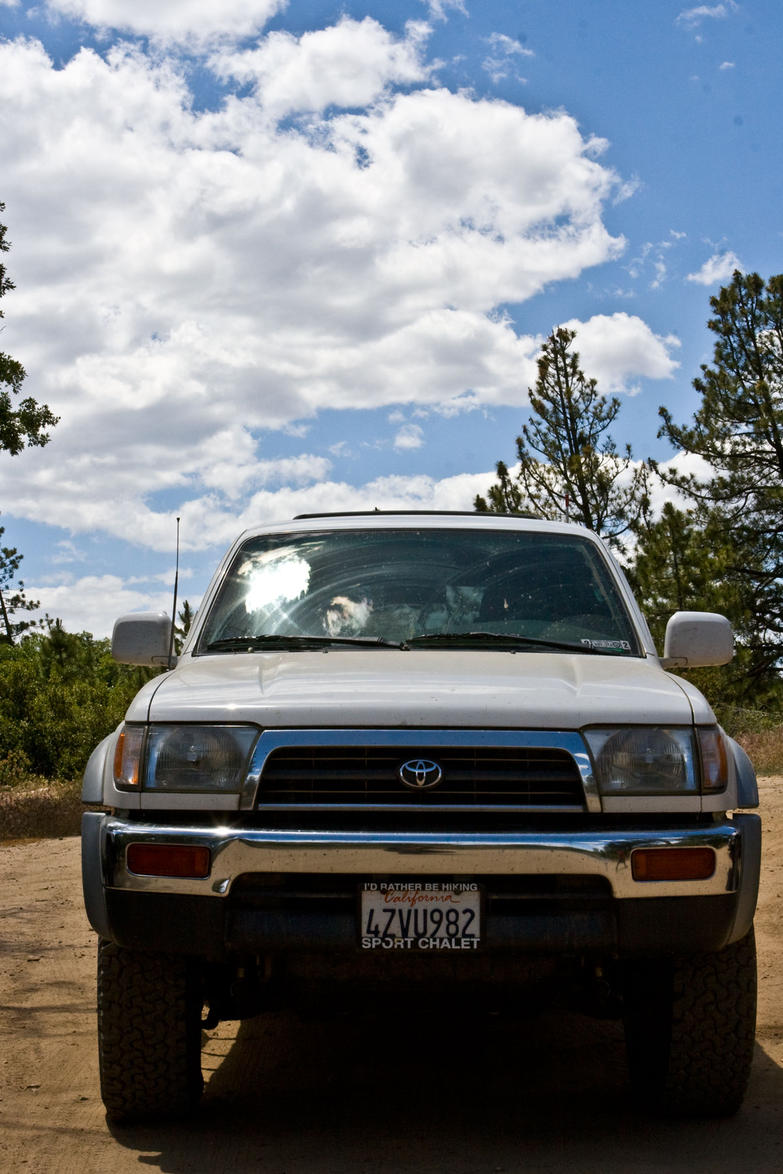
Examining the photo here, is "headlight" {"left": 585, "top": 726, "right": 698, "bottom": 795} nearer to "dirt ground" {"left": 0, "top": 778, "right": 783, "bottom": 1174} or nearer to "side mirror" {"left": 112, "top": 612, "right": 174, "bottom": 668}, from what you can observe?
"dirt ground" {"left": 0, "top": 778, "right": 783, "bottom": 1174}

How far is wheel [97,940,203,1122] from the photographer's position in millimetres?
3744

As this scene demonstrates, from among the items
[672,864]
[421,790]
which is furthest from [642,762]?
[421,790]

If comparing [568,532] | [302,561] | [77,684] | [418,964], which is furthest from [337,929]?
[77,684]

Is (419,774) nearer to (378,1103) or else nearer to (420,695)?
(420,695)

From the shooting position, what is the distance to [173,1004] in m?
3.75

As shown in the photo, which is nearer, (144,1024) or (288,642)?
(144,1024)

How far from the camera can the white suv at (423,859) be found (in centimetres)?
346

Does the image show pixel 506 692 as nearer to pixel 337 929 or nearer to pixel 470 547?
pixel 337 929

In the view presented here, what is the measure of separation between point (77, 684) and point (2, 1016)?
2295 cm

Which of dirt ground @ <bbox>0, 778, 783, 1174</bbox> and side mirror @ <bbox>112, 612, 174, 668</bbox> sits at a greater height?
side mirror @ <bbox>112, 612, 174, 668</bbox>

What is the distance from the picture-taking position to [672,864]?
3.49m

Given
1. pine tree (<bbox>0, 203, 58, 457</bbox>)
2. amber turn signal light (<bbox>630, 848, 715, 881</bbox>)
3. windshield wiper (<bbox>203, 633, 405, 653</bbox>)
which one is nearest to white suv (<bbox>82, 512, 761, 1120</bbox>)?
amber turn signal light (<bbox>630, 848, 715, 881</bbox>)

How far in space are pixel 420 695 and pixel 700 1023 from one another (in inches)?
49.1

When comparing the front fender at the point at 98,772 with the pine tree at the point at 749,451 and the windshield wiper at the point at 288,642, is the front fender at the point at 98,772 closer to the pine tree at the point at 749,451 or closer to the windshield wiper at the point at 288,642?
the windshield wiper at the point at 288,642
